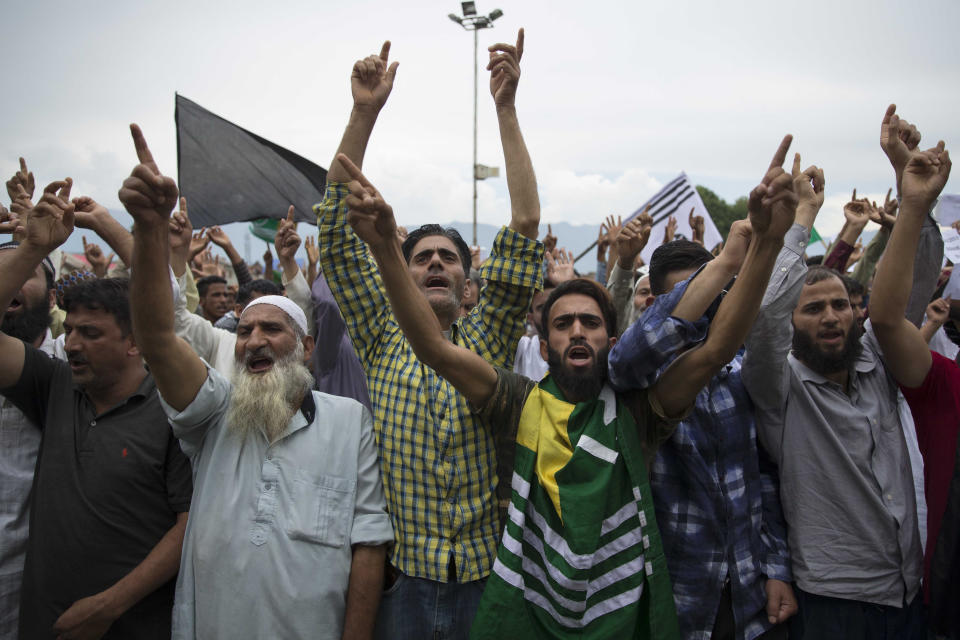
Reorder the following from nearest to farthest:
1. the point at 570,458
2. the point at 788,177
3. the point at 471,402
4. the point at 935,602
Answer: the point at 788,177 < the point at 570,458 < the point at 471,402 < the point at 935,602

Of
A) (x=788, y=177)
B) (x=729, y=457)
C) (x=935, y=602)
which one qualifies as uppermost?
(x=788, y=177)

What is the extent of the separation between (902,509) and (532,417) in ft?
4.95

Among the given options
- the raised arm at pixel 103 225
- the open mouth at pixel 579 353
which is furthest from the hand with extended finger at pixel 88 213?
the open mouth at pixel 579 353

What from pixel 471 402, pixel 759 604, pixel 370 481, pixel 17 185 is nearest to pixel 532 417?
pixel 471 402

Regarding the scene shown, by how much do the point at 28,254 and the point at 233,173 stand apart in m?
3.82

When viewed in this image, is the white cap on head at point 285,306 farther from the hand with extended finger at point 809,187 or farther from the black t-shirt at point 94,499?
the hand with extended finger at point 809,187

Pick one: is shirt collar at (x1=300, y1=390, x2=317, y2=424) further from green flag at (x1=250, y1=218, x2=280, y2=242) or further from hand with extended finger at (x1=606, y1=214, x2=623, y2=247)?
green flag at (x1=250, y1=218, x2=280, y2=242)

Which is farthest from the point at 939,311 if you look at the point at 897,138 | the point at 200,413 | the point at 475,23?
the point at 475,23

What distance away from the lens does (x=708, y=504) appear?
2312 millimetres

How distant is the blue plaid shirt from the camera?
224cm

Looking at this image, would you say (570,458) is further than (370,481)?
No

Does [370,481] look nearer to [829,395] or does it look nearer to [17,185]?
[829,395]

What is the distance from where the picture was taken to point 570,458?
217 centimetres

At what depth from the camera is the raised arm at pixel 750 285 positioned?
2.00 m
